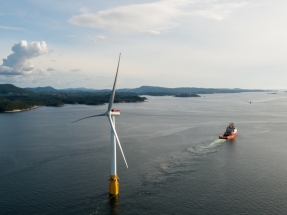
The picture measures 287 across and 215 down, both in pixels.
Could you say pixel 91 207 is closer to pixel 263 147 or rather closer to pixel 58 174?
pixel 58 174

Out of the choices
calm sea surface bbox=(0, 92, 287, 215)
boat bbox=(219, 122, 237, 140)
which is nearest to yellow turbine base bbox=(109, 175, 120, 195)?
calm sea surface bbox=(0, 92, 287, 215)

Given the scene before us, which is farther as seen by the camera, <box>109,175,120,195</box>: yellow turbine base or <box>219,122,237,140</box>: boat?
<box>219,122,237,140</box>: boat

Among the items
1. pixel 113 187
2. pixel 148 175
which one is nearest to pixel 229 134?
pixel 148 175

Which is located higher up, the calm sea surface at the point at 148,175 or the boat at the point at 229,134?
the boat at the point at 229,134

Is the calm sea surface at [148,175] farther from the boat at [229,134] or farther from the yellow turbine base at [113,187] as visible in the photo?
the boat at [229,134]

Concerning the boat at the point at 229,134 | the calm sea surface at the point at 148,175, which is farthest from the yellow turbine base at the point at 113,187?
the boat at the point at 229,134

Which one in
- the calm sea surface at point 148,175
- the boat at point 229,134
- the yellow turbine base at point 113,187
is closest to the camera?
the calm sea surface at point 148,175

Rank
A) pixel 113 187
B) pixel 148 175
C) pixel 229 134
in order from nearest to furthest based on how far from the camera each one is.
Answer: pixel 113 187, pixel 148 175, pixel 229 134

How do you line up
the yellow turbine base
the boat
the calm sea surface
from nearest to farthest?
1. the calm sea surface
2. the yellow turbine base
3. the boat

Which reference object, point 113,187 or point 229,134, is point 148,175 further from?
point 229,134

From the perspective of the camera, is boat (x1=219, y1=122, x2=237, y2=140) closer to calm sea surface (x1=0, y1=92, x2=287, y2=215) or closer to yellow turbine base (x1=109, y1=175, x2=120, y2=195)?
calm sea surface (x1=0, y1=92, x2=287, y2=215)

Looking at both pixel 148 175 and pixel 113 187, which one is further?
pixel 148 175
